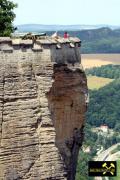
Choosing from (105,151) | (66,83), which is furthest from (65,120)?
(105,151)

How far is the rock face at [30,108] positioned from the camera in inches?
729

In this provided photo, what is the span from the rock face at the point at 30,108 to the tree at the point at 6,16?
6.27 metres

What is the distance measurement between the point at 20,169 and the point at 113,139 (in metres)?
163

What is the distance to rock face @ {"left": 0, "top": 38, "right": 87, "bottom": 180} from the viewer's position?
1852 cm

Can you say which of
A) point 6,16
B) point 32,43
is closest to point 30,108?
point 32,43

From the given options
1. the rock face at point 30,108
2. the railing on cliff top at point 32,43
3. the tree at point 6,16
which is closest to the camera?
the rock face at point 30,108

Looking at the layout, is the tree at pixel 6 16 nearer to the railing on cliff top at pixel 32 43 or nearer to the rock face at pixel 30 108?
the railing on cliff top at pixel 32 43

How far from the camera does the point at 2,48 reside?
18516 mm

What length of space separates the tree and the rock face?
6271 millimetres

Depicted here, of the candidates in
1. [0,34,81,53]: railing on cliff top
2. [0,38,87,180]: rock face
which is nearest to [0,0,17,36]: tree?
[0,34,81,53]: railing on cliff top

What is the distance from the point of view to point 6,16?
28922 millimetres

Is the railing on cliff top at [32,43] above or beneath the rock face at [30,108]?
above

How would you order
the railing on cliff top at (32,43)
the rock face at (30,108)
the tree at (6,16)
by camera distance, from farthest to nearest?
1. the tree at (6,16)
2. the railing on cliff top at (32,43)
3. the rock face at (30,108)

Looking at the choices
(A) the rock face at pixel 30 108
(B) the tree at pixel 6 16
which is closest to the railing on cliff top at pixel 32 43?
(A) the rock face at pixel 30 108
